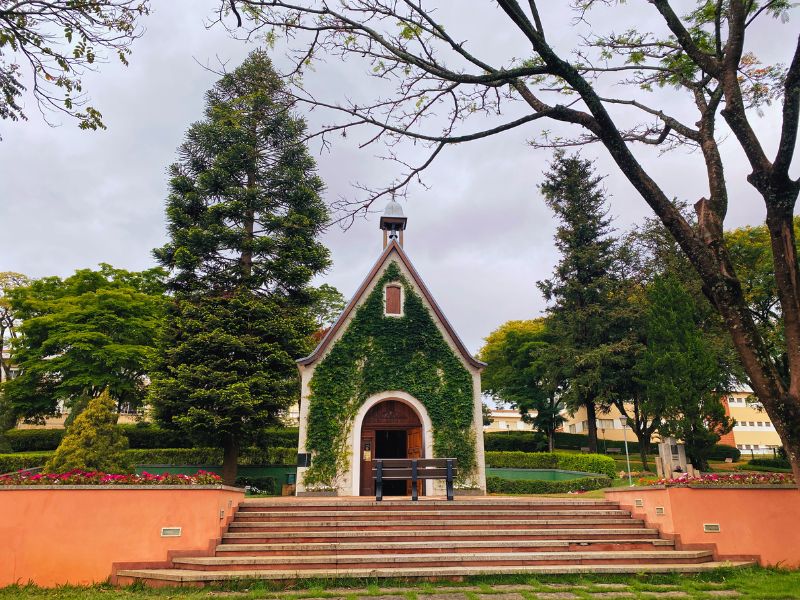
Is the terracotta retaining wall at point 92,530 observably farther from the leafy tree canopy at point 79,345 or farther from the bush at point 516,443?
the bush at point 516,443

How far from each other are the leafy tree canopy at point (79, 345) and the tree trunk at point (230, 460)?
311 inches

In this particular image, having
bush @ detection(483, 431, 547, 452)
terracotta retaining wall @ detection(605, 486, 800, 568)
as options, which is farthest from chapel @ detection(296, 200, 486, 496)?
bush @ detection(483, 431, 547, 452)

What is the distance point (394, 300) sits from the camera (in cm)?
1858

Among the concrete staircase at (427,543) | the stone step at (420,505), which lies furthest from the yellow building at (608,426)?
the concrete staircase at (427,543)

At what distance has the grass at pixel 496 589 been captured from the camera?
7.21 metres

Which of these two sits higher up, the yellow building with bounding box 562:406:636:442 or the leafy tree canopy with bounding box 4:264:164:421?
the leafy tree canopy with bounding box 4:264:164:421

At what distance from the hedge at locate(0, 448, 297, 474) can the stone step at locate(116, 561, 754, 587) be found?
15.0 metres

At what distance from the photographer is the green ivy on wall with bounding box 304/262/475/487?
16812mm

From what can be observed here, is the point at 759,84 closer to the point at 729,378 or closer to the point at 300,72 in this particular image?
the point at 300,72

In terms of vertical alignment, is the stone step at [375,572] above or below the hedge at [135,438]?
below

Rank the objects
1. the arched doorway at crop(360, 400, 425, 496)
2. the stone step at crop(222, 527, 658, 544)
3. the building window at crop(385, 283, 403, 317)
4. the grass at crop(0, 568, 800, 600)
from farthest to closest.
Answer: the building window at crop(385, 283, 403, 317)
the arched doorway at crop(360, 400, 425, 496)
the stone step at crop(222, 527, 658, 544)
the grass at crop(0, 568, 800, 600)

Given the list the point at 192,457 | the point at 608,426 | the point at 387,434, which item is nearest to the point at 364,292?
the point at 387,434

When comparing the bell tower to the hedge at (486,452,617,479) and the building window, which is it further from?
the hedge at (486,452,617,479)

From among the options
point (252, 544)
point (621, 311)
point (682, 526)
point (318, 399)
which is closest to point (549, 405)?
point (621, 311)
